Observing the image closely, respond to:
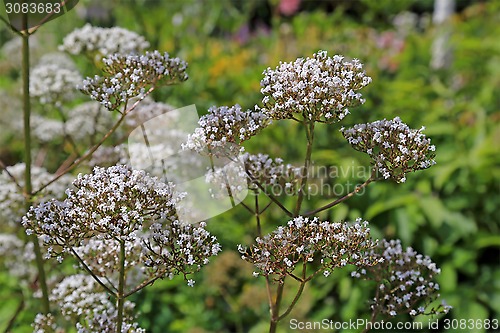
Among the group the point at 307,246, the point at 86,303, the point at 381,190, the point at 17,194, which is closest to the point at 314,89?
the point at 307,246

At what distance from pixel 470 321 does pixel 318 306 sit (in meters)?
1.00

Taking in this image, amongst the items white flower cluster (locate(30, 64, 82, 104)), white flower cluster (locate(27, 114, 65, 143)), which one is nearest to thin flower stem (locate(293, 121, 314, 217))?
white flower cluster (locate(30, 64, 82, 104))

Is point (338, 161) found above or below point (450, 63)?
below

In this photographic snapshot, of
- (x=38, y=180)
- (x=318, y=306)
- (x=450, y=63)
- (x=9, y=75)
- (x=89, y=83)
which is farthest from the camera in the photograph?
(x=450, y=63)

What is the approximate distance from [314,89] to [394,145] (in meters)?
0.25

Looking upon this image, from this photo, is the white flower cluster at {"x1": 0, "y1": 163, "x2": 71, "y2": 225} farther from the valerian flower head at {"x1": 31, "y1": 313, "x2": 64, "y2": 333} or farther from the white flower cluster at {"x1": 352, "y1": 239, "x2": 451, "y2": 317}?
the white flower cluster at {"x1": 352, "y1": 239, "x2": 451, "y2": 317}

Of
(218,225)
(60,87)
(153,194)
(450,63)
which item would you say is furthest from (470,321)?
(450,63)

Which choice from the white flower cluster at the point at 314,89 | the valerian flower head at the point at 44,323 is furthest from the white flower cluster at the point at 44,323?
the white flower cluster at the point at 314,89

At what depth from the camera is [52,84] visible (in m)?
2.76

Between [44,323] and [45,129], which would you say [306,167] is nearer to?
[44,323]

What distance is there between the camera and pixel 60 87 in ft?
8.90

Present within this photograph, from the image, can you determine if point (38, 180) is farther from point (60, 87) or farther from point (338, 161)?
point (338, 161)

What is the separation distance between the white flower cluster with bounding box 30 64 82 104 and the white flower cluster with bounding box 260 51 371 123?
1.47 metres

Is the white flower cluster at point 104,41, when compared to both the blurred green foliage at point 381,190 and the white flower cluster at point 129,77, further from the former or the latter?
the blurred green foliage at point 381,190
